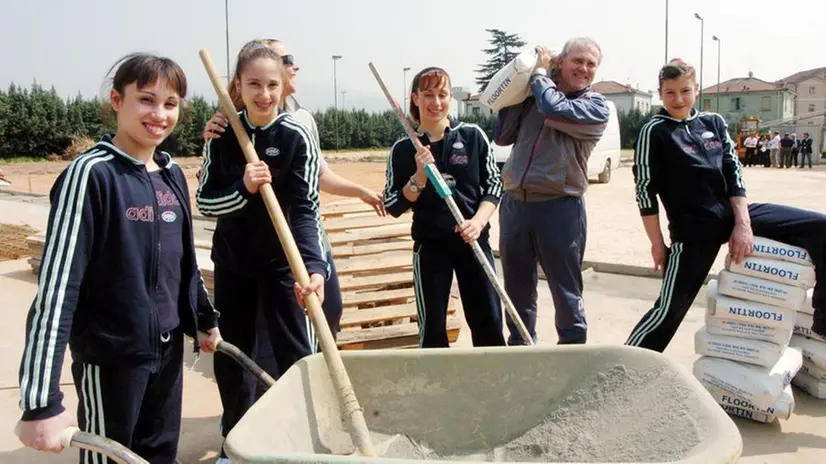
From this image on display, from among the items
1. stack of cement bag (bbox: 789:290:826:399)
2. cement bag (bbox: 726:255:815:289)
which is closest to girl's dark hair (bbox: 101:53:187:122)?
cement bag (bbox: 726:255:815:289)

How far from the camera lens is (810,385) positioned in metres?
3.48

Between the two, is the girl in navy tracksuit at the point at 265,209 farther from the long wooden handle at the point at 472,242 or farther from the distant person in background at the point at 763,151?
the distant person in background at the point at 763,151

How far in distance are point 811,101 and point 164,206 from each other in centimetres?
7357

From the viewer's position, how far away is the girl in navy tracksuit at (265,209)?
237 cm

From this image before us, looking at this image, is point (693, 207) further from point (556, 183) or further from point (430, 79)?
point (430, 79)

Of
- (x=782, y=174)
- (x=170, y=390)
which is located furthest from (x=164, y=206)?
(x=782, y=174)

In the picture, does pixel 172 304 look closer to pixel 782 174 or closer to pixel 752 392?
pixel 752 392

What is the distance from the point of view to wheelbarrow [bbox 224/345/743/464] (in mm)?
1867

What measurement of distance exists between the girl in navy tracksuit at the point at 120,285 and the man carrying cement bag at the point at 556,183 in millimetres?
1653

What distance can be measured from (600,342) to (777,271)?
5.27 feet

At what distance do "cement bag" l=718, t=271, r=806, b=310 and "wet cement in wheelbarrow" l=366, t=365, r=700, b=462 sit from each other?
1.50 metres

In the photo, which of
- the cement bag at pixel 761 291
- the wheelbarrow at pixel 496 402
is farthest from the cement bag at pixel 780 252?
the wheelbarrow at pixel 496 402

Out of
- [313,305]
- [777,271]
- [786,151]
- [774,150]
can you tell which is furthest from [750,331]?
[774,150]

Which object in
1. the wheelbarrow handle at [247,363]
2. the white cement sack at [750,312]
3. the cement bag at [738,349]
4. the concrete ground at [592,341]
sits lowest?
the concrete ground at [592,341]
